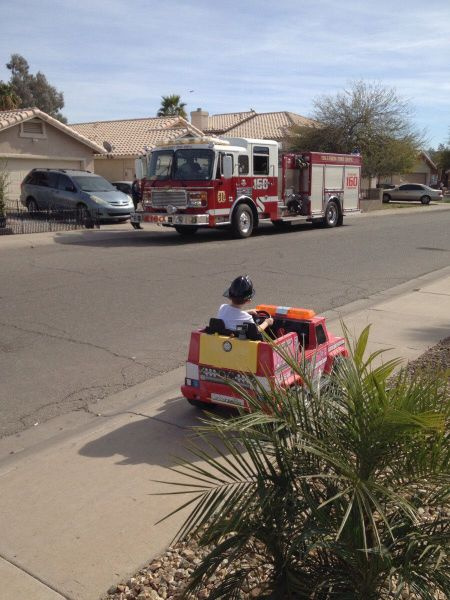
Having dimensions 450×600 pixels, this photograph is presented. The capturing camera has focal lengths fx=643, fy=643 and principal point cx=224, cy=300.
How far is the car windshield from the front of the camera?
72.4 ft

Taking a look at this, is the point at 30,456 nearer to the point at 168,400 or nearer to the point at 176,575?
the point at 168,400

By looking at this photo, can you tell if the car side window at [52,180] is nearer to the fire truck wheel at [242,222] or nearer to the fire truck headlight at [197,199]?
the fire truck headlight at [197,199]

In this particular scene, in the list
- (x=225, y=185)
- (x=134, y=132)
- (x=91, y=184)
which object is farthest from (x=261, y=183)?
(x=134, y=132)

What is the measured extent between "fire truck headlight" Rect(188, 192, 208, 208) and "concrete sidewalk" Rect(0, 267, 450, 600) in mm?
11420

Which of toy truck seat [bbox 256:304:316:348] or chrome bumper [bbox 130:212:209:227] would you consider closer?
toy truck seat [bbox 256:304:316:348]

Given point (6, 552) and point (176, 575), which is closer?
point (176, 575)

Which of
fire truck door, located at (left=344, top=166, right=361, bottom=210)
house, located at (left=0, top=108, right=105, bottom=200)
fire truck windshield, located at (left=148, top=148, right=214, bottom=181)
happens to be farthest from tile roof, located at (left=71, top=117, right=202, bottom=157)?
fire truck windshield, located at (left=148, top=148, right=214, bottom=181)

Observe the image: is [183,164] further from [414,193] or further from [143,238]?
[414,193]

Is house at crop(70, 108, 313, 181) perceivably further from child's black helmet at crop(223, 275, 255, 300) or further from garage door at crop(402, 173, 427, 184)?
child's black helmet at crop(223, 275, 255, 300)

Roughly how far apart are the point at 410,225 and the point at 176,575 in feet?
76.5

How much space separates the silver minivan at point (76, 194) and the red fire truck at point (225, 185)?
2943 mm

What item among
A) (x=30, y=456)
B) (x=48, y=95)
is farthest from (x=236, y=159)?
(x=48, y=95)

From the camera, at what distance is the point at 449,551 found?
2049 millimetres

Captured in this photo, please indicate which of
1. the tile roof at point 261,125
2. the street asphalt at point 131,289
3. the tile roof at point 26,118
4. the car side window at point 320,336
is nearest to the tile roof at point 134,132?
the tile roof at point 26,118
